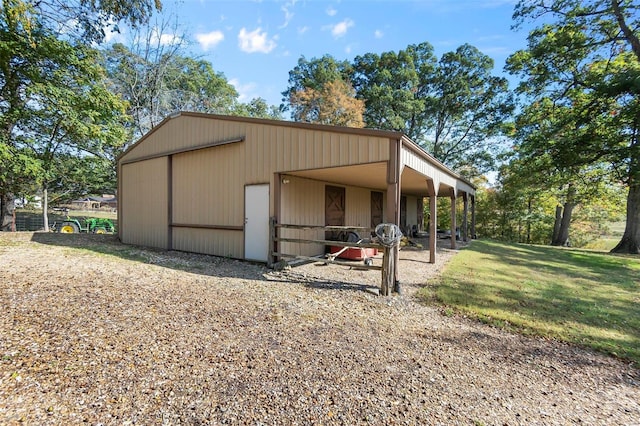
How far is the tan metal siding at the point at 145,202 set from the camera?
9344 mm

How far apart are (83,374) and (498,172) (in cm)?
2464

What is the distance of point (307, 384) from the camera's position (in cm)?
232

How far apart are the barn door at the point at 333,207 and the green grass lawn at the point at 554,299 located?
3.52 m

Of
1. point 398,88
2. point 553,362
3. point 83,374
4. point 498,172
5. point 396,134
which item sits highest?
point 398,88

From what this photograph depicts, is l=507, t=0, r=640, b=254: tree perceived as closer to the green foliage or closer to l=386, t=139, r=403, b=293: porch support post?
the green foliage

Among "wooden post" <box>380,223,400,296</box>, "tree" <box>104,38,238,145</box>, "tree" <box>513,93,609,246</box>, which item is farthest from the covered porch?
"tree" <box>104,38,238,145</box>

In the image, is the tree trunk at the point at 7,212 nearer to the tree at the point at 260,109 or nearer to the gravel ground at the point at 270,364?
the gravel ground at the point at 270,364

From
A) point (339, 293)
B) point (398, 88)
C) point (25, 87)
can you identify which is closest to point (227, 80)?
point (398, 88)

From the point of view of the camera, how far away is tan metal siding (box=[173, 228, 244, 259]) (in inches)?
301

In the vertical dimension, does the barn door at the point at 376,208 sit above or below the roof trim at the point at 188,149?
below

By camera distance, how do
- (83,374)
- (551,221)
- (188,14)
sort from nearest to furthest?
(83,374)
(188,14)
(551,221)

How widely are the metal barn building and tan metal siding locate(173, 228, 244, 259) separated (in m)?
0.03

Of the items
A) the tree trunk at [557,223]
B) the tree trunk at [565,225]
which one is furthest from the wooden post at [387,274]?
the tree trunk at [557,223]

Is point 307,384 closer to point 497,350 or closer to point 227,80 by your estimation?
point 497,350
